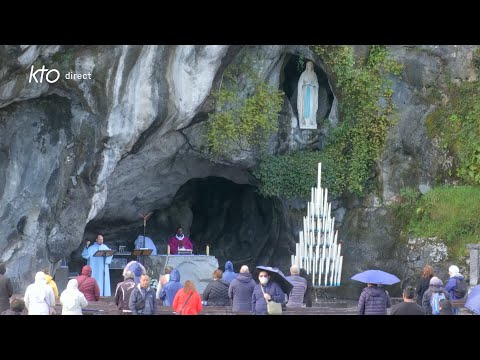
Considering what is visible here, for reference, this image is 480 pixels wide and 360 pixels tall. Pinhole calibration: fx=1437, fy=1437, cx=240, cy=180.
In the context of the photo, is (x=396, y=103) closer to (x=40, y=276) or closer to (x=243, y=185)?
(x=243, y=185)

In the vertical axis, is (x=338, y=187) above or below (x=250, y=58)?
below

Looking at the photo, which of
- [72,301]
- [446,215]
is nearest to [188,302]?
[72,301]

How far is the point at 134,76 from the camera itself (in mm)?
28391

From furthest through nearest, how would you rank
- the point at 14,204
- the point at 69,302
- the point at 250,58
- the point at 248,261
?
the point at 248,261 < the point at 250,58 < the point at 14,204 < the point at 69,302

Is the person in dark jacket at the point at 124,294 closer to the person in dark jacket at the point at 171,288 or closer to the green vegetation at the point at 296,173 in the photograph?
the person in dark jacket at the point at 171,288

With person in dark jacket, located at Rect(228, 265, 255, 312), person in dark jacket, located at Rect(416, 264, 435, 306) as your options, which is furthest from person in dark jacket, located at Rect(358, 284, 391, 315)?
person in dark jacket, located at Rect(416, 264, 435, 306)

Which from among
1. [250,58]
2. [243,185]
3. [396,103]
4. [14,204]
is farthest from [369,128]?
[14,204]

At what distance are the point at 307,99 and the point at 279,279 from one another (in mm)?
10380

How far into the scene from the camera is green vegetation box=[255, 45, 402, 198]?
103ft

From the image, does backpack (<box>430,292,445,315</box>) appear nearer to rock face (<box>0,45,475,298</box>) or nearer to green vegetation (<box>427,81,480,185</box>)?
rock face (<box>0,45,475,298</box>)

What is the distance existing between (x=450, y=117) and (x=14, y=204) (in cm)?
964

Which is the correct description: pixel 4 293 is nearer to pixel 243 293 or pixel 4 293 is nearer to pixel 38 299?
pixel 38 299

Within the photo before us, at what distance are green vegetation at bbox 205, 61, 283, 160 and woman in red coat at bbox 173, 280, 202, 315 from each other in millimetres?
9682

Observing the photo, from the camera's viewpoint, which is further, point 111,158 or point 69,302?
point 111,158
